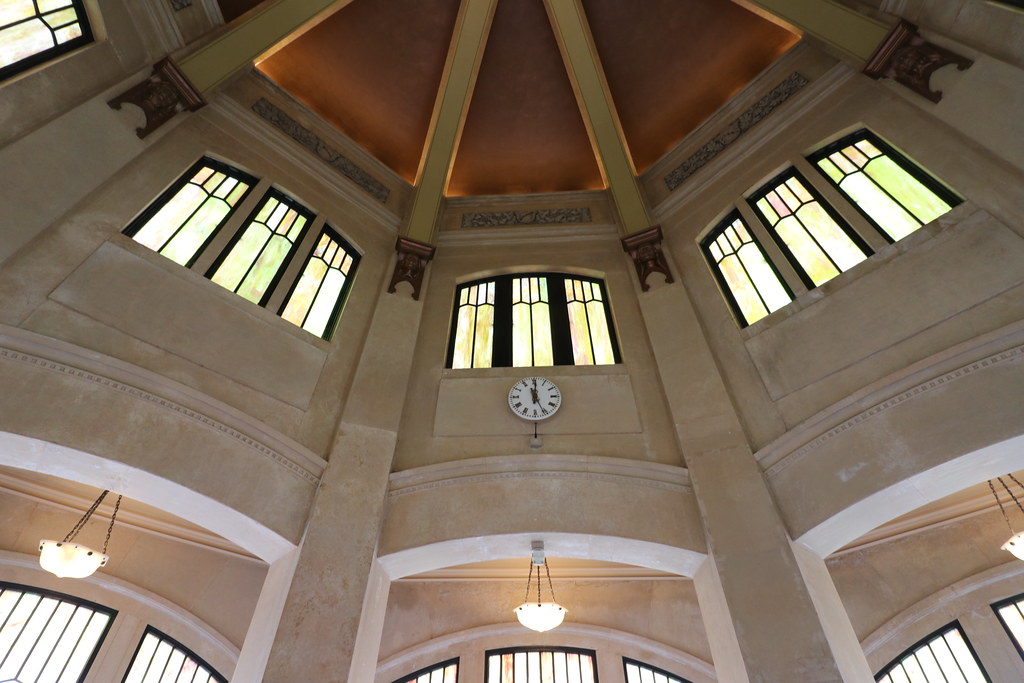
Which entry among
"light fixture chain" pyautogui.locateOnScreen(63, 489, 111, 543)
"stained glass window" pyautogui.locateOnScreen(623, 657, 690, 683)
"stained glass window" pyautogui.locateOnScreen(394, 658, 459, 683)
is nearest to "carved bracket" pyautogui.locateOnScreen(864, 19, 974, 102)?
"stained glass window" pyautogui.locateOnScreen(623, 657, 690, 683)

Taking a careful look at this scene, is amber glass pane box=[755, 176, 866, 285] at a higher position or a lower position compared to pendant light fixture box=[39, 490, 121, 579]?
higher

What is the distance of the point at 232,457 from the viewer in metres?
4.71

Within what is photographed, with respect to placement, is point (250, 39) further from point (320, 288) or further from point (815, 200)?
point (815, 200)

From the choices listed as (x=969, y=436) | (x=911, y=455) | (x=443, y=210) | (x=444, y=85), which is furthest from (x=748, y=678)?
(x=444, y=85)

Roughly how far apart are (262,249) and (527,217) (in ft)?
12.6

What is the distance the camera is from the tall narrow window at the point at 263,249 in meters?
5.89

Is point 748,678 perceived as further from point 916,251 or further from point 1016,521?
point 1016,521

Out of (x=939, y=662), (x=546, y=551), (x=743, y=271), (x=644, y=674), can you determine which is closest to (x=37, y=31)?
(x=546, y=551)

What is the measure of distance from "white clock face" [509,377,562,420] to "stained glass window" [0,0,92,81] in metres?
5.39

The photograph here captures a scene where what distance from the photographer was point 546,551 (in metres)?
5.11

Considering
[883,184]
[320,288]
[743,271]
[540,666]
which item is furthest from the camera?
[540,666]

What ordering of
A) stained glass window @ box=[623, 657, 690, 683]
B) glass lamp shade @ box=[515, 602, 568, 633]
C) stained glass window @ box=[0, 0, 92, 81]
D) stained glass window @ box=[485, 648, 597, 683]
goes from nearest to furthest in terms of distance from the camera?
stained glass window @ box=[0, 0, 92, 81] → glass lamp shade @ box=[515, 602, 568, 633] → stained glass window @ box=[623, 657, 690, 683] → stained glass window @ box=[485, 648, 597, 683]

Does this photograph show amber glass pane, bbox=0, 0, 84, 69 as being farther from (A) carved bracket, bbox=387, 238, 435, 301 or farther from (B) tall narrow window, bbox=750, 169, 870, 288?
(B) tall narrow window, bbox=750, 169, 870, 288

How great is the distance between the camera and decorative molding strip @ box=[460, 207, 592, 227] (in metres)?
8.39
